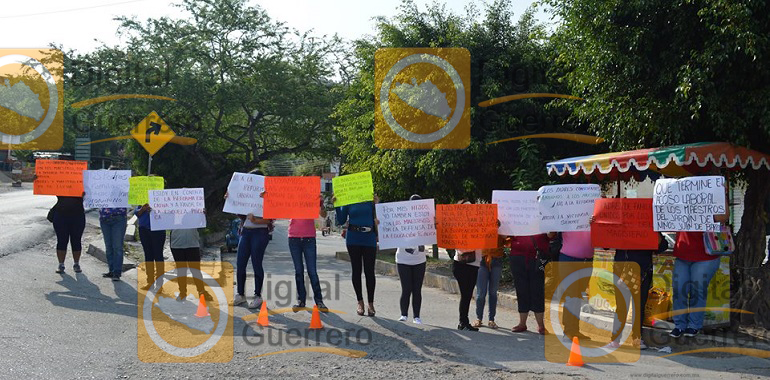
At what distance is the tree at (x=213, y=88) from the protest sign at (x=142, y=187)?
17.6 metres

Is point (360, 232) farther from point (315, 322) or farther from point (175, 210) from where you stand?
point (175, 210)

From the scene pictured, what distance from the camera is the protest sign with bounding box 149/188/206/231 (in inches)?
420

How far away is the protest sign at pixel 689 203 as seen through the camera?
8.28m

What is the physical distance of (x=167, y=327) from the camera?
8.63 metres

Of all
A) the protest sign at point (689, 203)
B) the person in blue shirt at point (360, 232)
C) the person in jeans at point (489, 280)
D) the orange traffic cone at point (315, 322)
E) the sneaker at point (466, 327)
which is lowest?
the sneaker at point (466, 327)

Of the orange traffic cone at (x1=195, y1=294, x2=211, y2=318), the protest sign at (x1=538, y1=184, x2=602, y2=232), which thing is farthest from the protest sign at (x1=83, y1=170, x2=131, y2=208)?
the protest sign at (x1=538, y1=184, x2=602, y2=232)

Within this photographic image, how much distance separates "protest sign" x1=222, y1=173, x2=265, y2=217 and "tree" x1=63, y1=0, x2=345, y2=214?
1925 centimetres

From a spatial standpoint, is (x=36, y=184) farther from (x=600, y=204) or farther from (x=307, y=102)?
(x=307, y=102)

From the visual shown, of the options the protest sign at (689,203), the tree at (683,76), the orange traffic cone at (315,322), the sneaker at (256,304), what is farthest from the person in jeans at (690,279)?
the sneaker at (256,304)

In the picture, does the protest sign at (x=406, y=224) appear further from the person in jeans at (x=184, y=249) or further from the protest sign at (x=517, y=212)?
the person in jeans at (x=184, y=249)

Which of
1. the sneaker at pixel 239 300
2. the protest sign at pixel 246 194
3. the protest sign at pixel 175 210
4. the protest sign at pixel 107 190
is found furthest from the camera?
the protest sign at pixel 107 190

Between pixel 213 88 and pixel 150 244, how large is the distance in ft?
60.0

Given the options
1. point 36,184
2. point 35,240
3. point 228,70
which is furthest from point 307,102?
point 36,184

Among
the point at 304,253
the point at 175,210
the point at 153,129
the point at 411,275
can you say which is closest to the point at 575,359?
the point at 411,275
